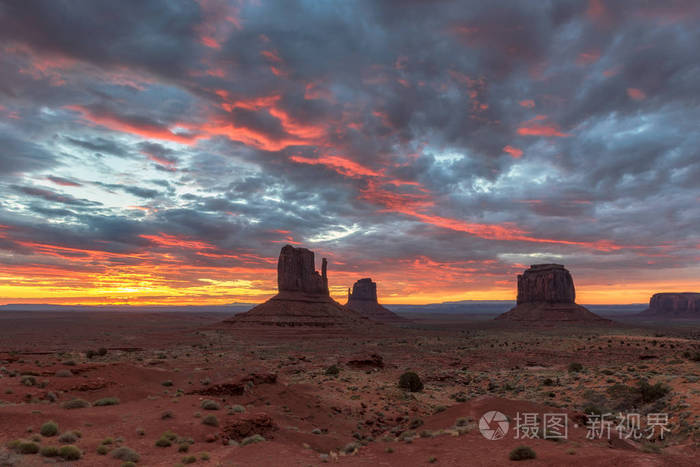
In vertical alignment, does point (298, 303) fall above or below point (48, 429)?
below

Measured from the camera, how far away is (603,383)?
26.4 m

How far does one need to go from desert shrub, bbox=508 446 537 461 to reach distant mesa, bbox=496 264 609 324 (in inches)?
4760

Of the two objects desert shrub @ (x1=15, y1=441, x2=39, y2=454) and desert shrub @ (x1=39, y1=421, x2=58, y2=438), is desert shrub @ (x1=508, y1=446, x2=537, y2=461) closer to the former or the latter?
desert shrub @ (x1=15, y1=441, x2=39, y2=454)

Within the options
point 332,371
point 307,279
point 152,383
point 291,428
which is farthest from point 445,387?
point 307,279

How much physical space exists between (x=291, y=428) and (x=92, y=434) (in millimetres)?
8579

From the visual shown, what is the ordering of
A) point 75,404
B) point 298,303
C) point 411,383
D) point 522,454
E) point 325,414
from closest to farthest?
point 522,454
point 75,404
point 325,414
point 411,383
point 298,303

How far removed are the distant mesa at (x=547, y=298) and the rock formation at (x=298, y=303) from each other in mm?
61110

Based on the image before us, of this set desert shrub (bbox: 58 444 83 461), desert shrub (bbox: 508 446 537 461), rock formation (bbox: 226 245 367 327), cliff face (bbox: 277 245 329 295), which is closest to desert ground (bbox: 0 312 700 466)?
desert shrub (bbox: 58 444 83 461)

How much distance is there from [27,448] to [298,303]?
10173 centimetres

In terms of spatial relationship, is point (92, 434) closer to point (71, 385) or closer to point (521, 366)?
point (71, 385)

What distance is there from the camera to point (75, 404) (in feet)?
61.4

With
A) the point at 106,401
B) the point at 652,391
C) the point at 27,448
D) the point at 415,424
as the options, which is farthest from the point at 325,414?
the point at 652,391

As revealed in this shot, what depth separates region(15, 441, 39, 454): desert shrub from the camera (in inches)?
478

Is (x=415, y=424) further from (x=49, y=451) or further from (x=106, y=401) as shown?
(x=106, y=401)
